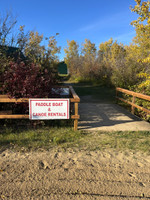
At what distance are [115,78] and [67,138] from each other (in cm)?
1242

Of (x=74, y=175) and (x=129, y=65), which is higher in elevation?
(x=129, y=65)

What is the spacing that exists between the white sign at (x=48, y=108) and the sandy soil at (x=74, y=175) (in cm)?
127

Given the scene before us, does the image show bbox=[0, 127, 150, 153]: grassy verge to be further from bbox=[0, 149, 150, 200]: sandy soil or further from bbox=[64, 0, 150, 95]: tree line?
bbox=[64, 0, 150, 95]: tree line

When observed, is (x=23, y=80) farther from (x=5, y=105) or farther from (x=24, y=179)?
(x=24, y=179)

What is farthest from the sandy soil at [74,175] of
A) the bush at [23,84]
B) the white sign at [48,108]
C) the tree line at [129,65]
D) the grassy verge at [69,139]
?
the tree line at [129,65]

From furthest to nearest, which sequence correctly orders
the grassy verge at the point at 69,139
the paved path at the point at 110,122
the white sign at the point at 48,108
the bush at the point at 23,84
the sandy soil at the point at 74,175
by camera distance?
the paved path at the point at 110,122, the bush at the point at 23,84, the white sign at the point at 48,108, the grassy verge at the point at 69,139, the sandy soil at the point at 74,175

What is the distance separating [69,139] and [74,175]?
1.57 m

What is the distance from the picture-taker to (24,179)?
2.80 m

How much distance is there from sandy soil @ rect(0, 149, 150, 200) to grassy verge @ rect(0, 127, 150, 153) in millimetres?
286

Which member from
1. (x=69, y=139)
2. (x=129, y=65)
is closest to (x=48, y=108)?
(x=69, y=139)

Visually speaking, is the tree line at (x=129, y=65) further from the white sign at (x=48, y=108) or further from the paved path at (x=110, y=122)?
the white sign at (x=48, y=108)

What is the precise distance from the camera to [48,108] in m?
4.83

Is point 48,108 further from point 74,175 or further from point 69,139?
point 74,175

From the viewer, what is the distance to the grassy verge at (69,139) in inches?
161
